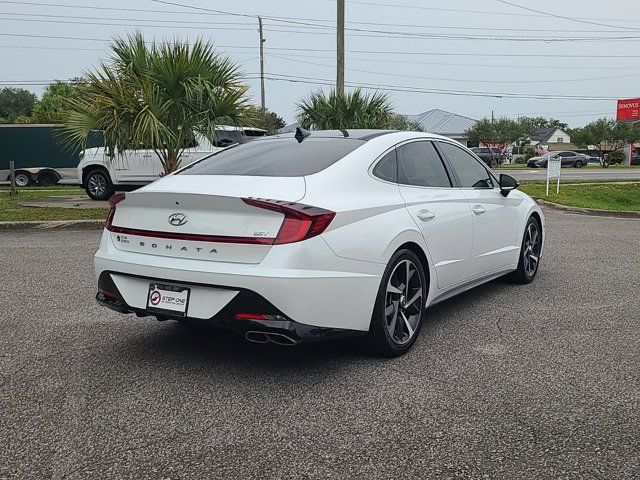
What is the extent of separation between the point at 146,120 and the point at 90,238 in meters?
2.18

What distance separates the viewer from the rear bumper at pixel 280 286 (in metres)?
3.39

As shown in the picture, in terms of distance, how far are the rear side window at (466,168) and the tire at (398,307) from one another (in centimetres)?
130

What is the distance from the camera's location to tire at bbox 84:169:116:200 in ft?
49.2

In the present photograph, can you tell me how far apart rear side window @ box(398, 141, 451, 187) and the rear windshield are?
0.38 m

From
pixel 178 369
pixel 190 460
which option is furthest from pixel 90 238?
pixel 190 460

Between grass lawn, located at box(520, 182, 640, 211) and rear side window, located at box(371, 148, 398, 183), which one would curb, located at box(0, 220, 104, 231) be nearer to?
rear side window, located at box(371, 148, 398, 183)

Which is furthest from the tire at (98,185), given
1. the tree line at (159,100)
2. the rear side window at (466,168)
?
the rear side window at (466,168)

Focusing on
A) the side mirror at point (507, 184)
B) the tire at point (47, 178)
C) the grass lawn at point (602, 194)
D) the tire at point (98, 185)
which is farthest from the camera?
the tire at point (47, 178)

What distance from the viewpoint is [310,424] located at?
311 centimetres

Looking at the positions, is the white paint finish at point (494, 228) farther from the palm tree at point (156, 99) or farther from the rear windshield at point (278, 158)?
the palm tree at point (156, 99)

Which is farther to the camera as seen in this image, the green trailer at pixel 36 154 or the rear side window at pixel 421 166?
the green trailer at pixel 36 154

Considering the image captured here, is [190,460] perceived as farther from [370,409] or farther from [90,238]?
[90,238]

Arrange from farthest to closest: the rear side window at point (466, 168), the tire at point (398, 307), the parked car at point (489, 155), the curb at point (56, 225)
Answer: the parked car at point (489, 155)
the curb at point (56, 225)
the rear side window at point (466, 168)
the tire at point (398, 307)

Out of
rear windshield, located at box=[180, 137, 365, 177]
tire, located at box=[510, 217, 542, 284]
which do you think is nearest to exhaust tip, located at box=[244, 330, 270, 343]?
rear windshield, located at box=[180, 137, 365, 177]
